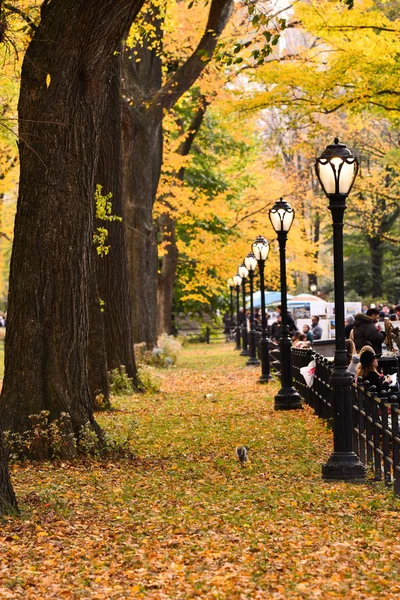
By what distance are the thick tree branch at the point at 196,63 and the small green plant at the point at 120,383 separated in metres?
6.57

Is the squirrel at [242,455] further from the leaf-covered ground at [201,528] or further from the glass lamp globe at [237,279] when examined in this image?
the glass lamp globe at [237,279]

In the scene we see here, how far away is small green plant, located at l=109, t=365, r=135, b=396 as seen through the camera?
2130 centimetres

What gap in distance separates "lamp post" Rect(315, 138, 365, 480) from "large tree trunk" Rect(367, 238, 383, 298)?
51116mm

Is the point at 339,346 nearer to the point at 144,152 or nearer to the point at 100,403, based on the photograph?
the point at 100,403

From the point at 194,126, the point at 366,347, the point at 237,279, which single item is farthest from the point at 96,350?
the point at 237,279

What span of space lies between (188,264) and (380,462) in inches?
1468

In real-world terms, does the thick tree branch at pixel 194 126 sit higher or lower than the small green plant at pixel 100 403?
higher

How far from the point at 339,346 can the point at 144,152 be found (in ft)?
55.3

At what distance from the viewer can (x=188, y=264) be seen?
158 ft

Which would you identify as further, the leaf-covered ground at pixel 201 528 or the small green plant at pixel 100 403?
the small green plant at pixel 100 403

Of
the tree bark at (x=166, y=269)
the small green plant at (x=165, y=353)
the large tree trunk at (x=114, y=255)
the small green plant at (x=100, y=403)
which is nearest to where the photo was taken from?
the small green plant at (x=100, y=403)

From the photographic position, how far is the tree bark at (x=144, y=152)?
83.3 feet

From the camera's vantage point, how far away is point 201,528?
8.70 m

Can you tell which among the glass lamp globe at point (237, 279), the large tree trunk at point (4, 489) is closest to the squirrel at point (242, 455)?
the large tree trunk at point (4, 489)
